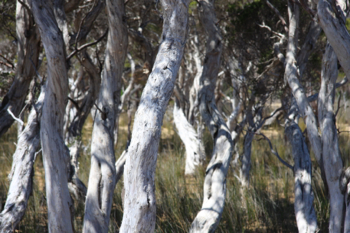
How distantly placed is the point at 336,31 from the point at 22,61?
3.02 metres

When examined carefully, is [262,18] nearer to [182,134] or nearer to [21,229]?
[182,134]

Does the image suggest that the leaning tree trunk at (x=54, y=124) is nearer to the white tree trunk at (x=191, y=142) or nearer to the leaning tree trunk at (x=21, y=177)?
the leaning tree trunk at (x=21, y=177)

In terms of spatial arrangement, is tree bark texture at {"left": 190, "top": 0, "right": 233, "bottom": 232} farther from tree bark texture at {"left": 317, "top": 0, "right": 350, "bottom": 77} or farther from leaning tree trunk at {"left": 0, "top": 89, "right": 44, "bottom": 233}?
leaning tree trunk at {"left": 0, "top": 89, "right": 44, "bottom": 233}

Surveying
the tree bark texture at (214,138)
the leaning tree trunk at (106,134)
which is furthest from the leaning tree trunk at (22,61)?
the tree bark texture at (214,138)

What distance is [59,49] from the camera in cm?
266

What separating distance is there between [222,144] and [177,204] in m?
1.76

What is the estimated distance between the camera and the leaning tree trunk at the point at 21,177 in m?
2.80

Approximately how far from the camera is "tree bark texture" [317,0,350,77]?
2.18 metres

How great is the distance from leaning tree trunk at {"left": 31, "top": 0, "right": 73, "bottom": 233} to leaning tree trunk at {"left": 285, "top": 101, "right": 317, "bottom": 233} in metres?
2.20

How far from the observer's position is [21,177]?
297 centimetres

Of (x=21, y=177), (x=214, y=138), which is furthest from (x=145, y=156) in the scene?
(x=21, y=177)

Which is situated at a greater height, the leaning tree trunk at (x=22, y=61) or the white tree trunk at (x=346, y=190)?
the leaning tree trunk at (x=22, y=61)

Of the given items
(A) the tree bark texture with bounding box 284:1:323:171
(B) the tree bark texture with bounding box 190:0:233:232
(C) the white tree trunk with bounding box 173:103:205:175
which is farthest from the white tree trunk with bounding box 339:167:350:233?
(C) the white tree trunk with bounding box 173:103:205:175

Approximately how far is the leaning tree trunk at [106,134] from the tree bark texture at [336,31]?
1725 millimetres
